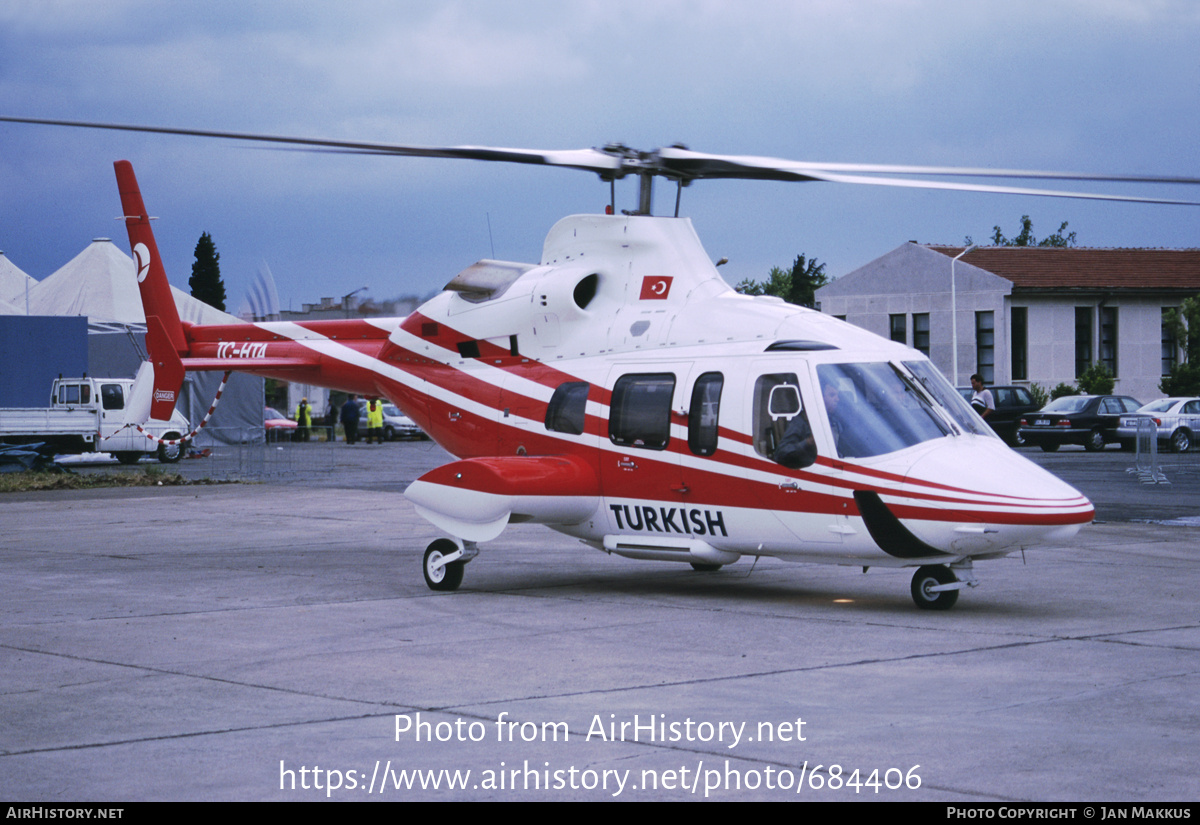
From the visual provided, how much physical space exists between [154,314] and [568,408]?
5.82 meters

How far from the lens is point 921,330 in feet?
183

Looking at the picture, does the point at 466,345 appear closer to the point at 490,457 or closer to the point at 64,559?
the point at 490,457

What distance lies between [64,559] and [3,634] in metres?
5.25

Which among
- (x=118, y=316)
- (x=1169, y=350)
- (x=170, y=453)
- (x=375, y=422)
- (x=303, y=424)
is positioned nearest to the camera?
(x=170, y=453)

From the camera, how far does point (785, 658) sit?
8.48m

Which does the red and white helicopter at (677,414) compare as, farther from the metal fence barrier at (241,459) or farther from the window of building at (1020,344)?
the window of building at (1020,344)

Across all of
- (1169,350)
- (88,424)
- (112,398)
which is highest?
(1169,350)

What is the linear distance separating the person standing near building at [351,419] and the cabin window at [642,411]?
3697 centimetres

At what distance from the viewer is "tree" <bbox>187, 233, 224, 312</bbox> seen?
248 feet

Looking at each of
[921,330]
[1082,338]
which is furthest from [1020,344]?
[921,330]

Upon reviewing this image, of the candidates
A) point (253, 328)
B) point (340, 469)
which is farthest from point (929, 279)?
point (253, 328)

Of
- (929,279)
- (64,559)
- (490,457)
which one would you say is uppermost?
(929,279)

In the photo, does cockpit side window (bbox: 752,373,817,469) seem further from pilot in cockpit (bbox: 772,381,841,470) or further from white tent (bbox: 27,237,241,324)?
white tent (bbox: 27,237,241,324)

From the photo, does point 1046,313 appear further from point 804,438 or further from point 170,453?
point 804,438
